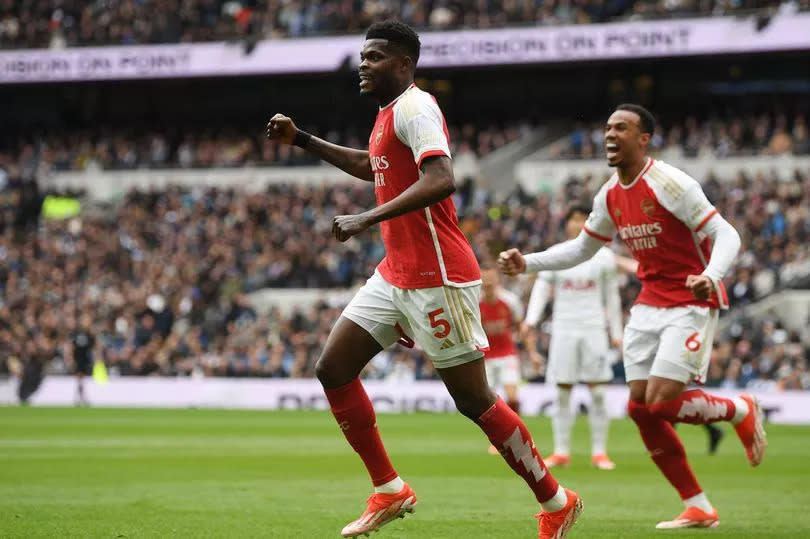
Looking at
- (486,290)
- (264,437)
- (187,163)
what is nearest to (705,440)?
(486,290)

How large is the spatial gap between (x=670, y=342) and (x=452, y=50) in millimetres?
29176

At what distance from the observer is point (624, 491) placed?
38.9ft

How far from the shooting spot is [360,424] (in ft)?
26.1

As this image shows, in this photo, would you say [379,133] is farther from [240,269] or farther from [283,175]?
[283,175]

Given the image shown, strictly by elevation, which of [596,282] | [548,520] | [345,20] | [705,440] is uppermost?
[345,20]

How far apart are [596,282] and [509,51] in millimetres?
22822

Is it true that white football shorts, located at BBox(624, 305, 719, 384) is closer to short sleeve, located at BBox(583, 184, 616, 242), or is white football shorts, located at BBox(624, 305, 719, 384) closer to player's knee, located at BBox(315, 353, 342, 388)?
short sleeve, located at BBox(583, 184, 616, 242)

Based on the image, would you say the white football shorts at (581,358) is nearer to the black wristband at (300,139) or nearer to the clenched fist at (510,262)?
the clenched fist at (510,262)

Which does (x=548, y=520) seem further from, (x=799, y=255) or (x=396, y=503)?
(x=799, y=255)

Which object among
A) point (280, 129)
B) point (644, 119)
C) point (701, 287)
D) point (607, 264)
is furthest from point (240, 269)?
point (701, 287)

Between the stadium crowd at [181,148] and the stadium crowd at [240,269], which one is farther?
the stadium crowd at [181,148]

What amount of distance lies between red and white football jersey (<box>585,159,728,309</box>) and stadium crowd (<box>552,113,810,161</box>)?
85.2 feet

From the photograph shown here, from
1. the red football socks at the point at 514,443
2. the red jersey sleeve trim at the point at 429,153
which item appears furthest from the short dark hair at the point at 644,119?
the red football socks at the point at 514,443

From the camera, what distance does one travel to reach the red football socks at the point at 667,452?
927cm
